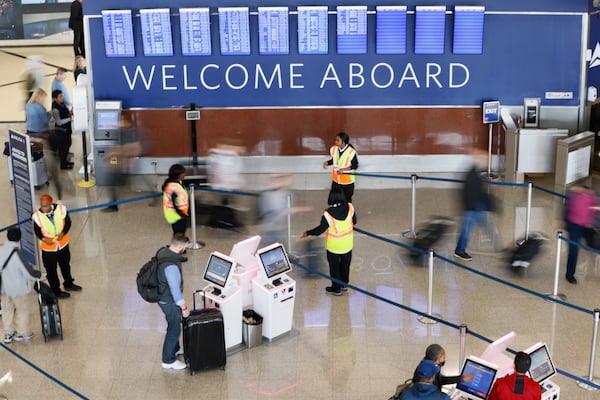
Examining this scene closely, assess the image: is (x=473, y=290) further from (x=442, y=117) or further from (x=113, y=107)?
(x=113, y=107)

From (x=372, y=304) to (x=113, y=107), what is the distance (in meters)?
6.62

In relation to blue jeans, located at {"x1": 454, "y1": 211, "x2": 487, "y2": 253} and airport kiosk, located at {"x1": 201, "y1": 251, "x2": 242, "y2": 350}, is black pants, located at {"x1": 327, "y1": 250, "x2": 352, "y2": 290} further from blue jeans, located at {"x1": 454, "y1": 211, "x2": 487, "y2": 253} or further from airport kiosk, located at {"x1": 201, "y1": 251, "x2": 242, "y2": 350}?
blue jeans, located at {"x1": 454, "y1": 211, "x2": 487, "y2": 253}

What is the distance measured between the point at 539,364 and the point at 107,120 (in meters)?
9.62

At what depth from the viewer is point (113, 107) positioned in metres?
15.5

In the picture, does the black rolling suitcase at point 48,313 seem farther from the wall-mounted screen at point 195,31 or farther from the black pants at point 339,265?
the wall-mounted screen at point 195,31

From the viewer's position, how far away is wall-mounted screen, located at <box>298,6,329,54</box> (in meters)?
15.2

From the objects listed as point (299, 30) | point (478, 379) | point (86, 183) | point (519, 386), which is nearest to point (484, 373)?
point (478, 379)

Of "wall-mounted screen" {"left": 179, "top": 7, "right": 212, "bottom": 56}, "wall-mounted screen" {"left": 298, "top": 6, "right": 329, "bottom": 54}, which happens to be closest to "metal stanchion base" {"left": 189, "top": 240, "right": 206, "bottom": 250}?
"wall-mounted screen" {"left": 179, "top": 7, "right": 212, "bottom": 56}

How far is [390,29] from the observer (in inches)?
603

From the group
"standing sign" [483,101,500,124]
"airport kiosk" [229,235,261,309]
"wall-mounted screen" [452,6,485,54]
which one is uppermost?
"wall-mounted screen" [452,6,485,54]

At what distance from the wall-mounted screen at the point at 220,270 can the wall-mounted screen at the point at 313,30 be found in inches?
262

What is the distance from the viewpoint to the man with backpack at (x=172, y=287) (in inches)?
354

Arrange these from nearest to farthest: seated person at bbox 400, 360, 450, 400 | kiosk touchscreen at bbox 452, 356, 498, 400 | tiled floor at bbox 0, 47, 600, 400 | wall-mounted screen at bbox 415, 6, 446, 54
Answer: seated person at bbox 400, 360, 450, 400 < kiosk touchscreen at bbox 452, 356, 498, 400 < tiled floor at bbox 0, 47, 600, 400 < wall-mounted screen at bbox 415, 6, 446, 54

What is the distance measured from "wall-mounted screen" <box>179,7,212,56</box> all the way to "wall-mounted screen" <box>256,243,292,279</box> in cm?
649
